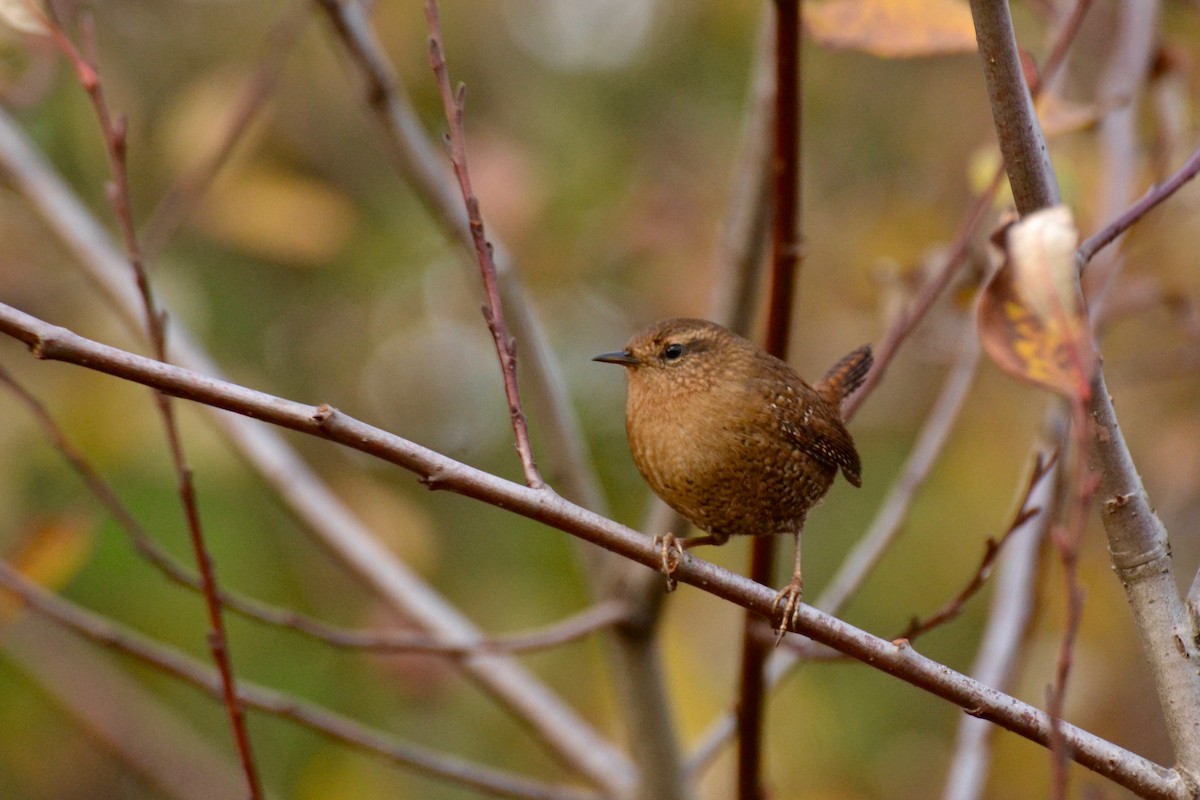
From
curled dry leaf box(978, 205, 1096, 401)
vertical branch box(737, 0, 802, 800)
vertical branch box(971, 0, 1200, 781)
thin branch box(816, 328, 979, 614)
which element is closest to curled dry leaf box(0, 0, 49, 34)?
vertical branch box(737, 0, 802, 800)

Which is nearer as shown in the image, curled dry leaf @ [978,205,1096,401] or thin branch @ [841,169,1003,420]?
curled dry leaf @ [978,205,1096,401]

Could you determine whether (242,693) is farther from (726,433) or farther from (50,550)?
(726,433)

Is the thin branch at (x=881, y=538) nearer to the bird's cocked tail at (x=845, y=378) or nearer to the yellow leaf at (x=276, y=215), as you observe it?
the bird's cocked tail at (x=845, y=378)

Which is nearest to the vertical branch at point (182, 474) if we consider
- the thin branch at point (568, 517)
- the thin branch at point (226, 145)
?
the thin branch at point (568, 517)

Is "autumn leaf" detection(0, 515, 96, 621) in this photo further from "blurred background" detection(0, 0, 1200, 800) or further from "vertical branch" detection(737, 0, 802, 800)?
"vertical branch" detection(737, 0, 802, 800)

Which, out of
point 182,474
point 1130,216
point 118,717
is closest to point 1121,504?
point 1130,216

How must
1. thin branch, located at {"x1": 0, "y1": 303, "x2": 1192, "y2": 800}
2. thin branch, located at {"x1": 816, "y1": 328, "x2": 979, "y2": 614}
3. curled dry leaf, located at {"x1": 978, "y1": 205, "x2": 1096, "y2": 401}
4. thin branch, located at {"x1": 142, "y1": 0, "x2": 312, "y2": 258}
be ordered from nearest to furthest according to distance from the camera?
curled dry leaf, located at {"x1": 978, "y1": 205, "x2": 1096, "y2": 401}
thin branch, located at {"x1": 0, "y1": 303, "x2": 1192, "y2": 800}
thin branch, located at {"x1": 816, "y1": 328, "x2": 979, "y2": 614}
thin branch, located at {"x1": 142, "y1": 0, "x2": 312, "y2": 258}

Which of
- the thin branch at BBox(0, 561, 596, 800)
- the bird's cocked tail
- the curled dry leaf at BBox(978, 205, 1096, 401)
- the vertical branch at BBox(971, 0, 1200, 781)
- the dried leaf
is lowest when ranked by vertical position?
the thin branch at BBox(0, 561, 596, 800)
